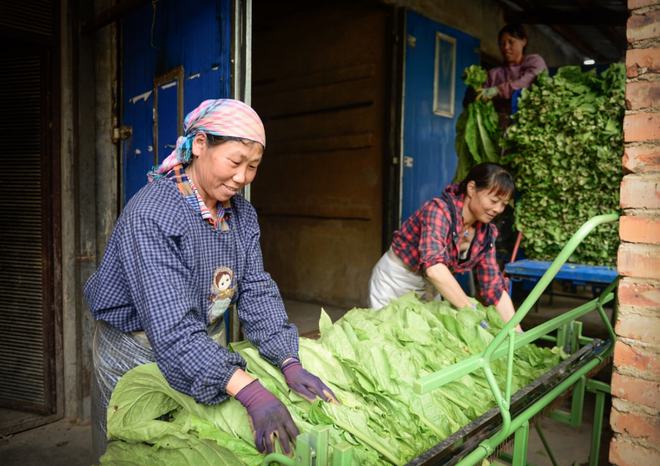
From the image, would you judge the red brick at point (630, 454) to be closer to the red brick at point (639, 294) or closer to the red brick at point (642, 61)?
the red brick at point (639, 294)

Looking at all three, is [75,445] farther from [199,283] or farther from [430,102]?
[430,102]

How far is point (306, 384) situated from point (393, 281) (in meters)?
2.08

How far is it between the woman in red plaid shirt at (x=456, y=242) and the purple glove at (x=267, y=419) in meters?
1.58

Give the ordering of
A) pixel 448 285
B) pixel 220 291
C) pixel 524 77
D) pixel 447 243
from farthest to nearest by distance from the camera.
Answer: pixel 524 77
pixel 447 243
pixel 448 285
pixel 220 291

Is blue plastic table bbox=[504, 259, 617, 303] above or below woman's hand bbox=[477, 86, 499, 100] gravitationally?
below

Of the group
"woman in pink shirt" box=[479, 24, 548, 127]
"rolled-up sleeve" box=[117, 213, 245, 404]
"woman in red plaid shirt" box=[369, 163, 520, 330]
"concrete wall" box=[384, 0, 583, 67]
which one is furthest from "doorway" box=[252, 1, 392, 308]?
"rolled-up sleeve" box=[117, 213, 245, 404]

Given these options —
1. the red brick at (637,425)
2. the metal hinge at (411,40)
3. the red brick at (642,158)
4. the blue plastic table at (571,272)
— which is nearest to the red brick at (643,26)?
the red brick at (642,158)

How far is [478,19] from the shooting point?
7812mm

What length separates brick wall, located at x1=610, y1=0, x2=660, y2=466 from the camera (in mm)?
1748

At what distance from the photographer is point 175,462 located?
4.87 ft

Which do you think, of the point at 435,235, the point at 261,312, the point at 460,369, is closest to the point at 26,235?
the point at 261,312

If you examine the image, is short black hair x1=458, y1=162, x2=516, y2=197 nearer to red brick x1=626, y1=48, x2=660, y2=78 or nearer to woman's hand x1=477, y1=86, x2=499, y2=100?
red brick x1=626, y1=48, x2=660, y2=78

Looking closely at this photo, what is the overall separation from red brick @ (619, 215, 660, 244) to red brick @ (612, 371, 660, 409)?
504 millimetres

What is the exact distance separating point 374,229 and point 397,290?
2.79 meters
